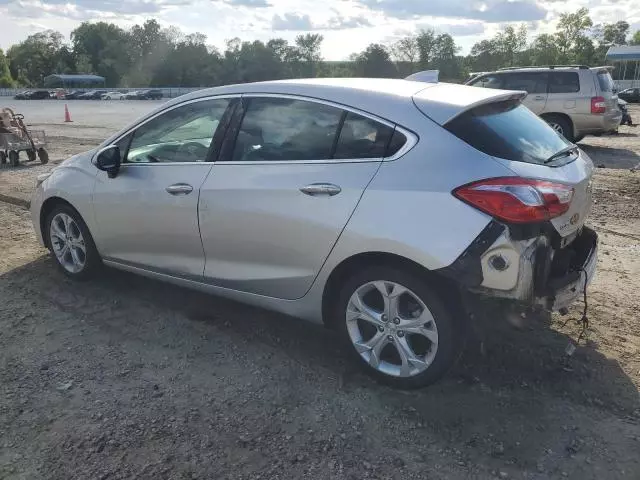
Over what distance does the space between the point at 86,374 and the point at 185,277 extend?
0.95 meters

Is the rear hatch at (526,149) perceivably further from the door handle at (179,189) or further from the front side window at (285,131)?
the door handle at (179,189)

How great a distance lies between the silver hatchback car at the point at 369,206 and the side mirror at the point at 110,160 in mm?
16

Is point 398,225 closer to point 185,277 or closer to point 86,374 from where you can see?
point 185,277

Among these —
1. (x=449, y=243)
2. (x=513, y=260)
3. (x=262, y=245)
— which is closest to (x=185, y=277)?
(x=262, y=245)

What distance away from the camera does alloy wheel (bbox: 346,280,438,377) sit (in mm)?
3225

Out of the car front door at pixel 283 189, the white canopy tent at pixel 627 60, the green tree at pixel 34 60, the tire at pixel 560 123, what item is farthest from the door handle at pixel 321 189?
the green tree at pixel 34 60

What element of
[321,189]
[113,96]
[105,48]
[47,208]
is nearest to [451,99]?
[321,189]

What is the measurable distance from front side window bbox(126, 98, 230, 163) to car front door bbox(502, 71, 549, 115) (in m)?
10.9

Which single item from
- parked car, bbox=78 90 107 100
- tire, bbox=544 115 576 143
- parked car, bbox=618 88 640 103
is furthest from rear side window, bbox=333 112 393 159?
parked car, bbox=78 90 107 100

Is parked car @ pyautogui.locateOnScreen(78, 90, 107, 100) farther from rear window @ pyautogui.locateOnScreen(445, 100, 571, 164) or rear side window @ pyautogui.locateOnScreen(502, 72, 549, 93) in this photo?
rear window @ pyautogui.locateOnScreen(445, 100, 571, 164)

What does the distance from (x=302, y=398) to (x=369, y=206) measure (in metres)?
1.15

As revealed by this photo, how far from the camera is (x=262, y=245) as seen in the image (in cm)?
368

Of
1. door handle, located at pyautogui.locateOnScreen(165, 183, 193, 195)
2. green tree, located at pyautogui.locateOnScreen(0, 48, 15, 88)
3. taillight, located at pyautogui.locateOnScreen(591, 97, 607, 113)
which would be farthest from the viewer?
green tree, located at pyautogui.locateOnScreen(0, 48, 15, 88)

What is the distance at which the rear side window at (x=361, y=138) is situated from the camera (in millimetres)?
3312
